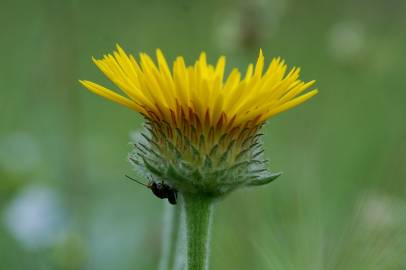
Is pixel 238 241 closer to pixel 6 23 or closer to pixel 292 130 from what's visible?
pixel 292 130

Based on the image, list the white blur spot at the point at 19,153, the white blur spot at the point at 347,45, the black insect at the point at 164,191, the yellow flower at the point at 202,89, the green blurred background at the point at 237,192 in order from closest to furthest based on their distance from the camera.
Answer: the yellow flower at the point at 202,89 → the black insect at the point at 164,191 → the green blurred background at the point at 237,192 → the white blur spot at the point at 19,153 → the white blur spot at the point at 347,45

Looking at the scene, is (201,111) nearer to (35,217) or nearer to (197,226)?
(197,226)

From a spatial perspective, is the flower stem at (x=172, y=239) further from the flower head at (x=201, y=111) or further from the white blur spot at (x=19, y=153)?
the white blur spot at (x=19, y=153)

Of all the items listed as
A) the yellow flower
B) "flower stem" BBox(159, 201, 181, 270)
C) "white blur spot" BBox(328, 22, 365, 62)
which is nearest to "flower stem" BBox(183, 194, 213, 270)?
the yellow flower

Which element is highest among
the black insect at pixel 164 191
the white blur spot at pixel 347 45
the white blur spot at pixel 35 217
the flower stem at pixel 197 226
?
the white blur spot at pixel 347 45

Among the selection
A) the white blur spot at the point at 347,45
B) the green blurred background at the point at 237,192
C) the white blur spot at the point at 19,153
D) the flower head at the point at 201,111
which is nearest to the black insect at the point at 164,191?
the flower head at the point at 201,111

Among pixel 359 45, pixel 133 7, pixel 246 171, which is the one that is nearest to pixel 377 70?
pixel 359 45

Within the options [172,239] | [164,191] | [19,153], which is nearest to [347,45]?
[19,153]
